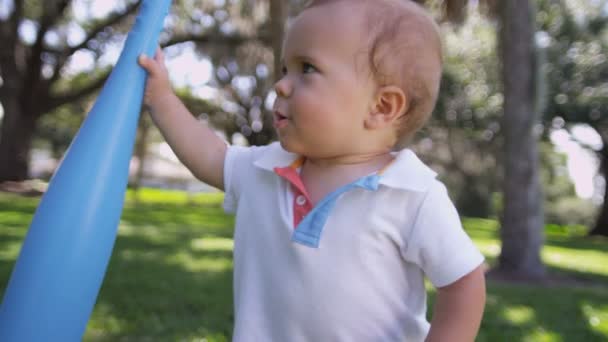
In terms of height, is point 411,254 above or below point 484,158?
above

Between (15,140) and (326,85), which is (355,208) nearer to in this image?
(326,85)

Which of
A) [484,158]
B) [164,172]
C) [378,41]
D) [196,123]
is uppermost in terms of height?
[378,41]

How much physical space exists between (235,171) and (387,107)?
37cm

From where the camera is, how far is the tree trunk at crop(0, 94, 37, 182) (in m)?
14.7

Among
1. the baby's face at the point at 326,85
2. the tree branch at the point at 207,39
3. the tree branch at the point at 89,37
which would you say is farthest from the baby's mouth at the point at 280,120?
the tree branch at the point at 89,37

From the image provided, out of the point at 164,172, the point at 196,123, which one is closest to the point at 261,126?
the point at 164,172

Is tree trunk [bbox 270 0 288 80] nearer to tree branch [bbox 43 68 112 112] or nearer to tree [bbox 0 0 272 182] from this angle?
tree [bbox 0 0 272 182]

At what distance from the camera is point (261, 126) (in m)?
21.8

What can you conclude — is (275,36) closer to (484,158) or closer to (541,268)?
(541,268)

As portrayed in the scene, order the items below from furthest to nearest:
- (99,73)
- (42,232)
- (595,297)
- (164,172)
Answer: (164,172), (99,73), (595,297), (42,232)

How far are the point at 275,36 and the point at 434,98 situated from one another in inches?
92.8

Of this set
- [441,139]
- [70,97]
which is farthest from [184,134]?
[441,139]

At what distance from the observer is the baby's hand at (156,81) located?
1.27m

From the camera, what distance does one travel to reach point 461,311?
115 cm
